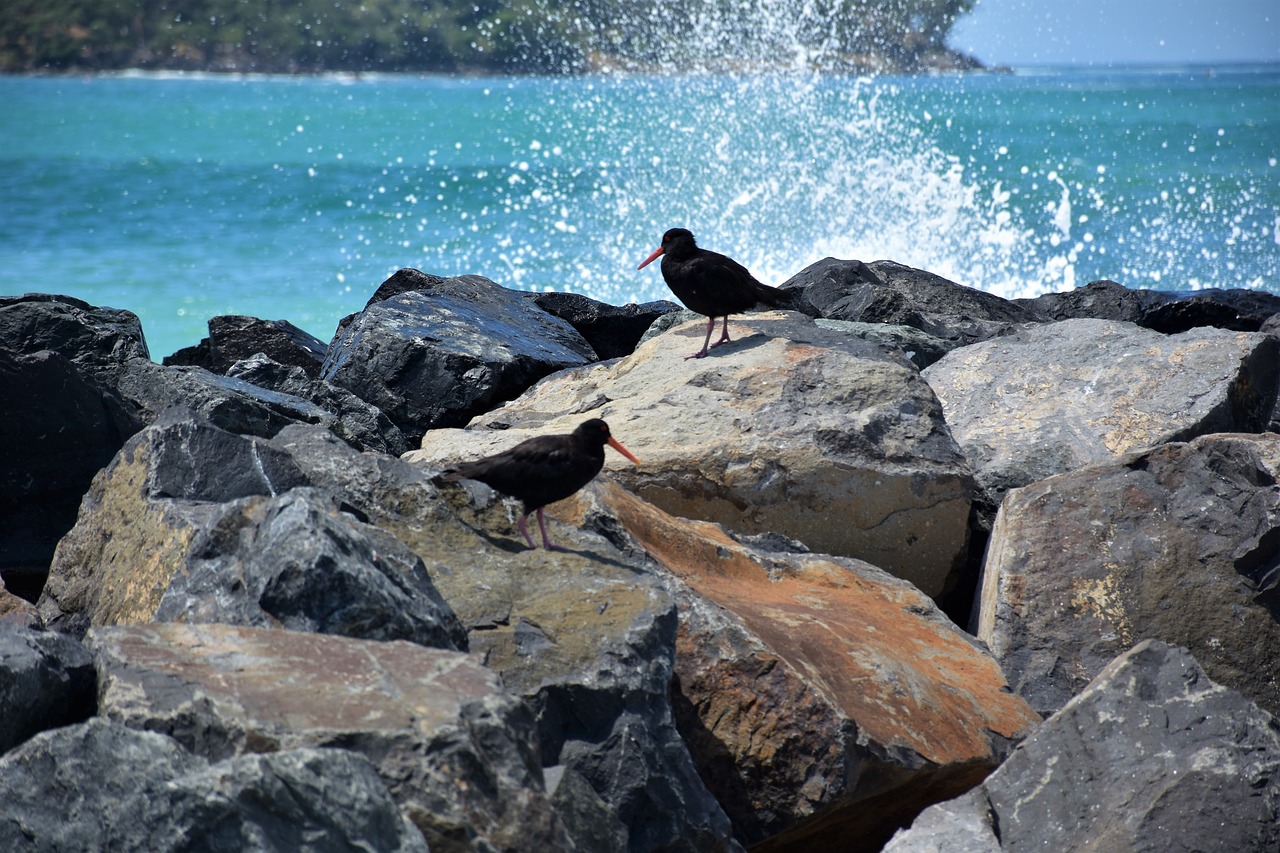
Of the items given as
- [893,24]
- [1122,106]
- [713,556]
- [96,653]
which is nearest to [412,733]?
[96,653]

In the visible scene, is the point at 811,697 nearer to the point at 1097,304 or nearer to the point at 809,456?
the point at 809,456

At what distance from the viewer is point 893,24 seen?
52.4 m

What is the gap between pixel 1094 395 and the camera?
6375 millimetres

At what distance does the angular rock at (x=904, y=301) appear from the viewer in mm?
8594

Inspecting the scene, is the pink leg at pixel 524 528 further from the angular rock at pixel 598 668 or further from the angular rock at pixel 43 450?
the angular rock at pixel 43 450

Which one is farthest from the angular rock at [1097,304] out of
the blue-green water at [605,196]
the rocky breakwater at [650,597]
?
the blue-green water at [605,196]

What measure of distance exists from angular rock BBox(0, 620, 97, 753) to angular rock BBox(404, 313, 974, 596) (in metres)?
2.40

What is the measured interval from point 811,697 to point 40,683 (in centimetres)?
225

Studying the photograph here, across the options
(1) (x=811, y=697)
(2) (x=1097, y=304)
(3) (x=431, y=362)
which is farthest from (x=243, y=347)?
(2) (x=1097, y=304)

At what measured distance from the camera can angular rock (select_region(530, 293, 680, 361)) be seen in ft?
29.2

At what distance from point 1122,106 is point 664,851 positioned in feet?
216

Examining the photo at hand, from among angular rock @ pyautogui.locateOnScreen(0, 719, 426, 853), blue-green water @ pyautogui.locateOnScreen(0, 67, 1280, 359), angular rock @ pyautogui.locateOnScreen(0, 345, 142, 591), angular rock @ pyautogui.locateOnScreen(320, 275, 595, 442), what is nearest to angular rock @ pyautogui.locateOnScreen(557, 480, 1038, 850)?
angular rock @ pyautogui.locateOnScreen(0, 719, 426, 853)

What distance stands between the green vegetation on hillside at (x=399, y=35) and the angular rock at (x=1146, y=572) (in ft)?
137

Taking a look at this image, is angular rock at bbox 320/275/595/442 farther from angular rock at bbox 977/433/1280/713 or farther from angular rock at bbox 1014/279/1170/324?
angular rock at bbox 1014/279/1170/324
